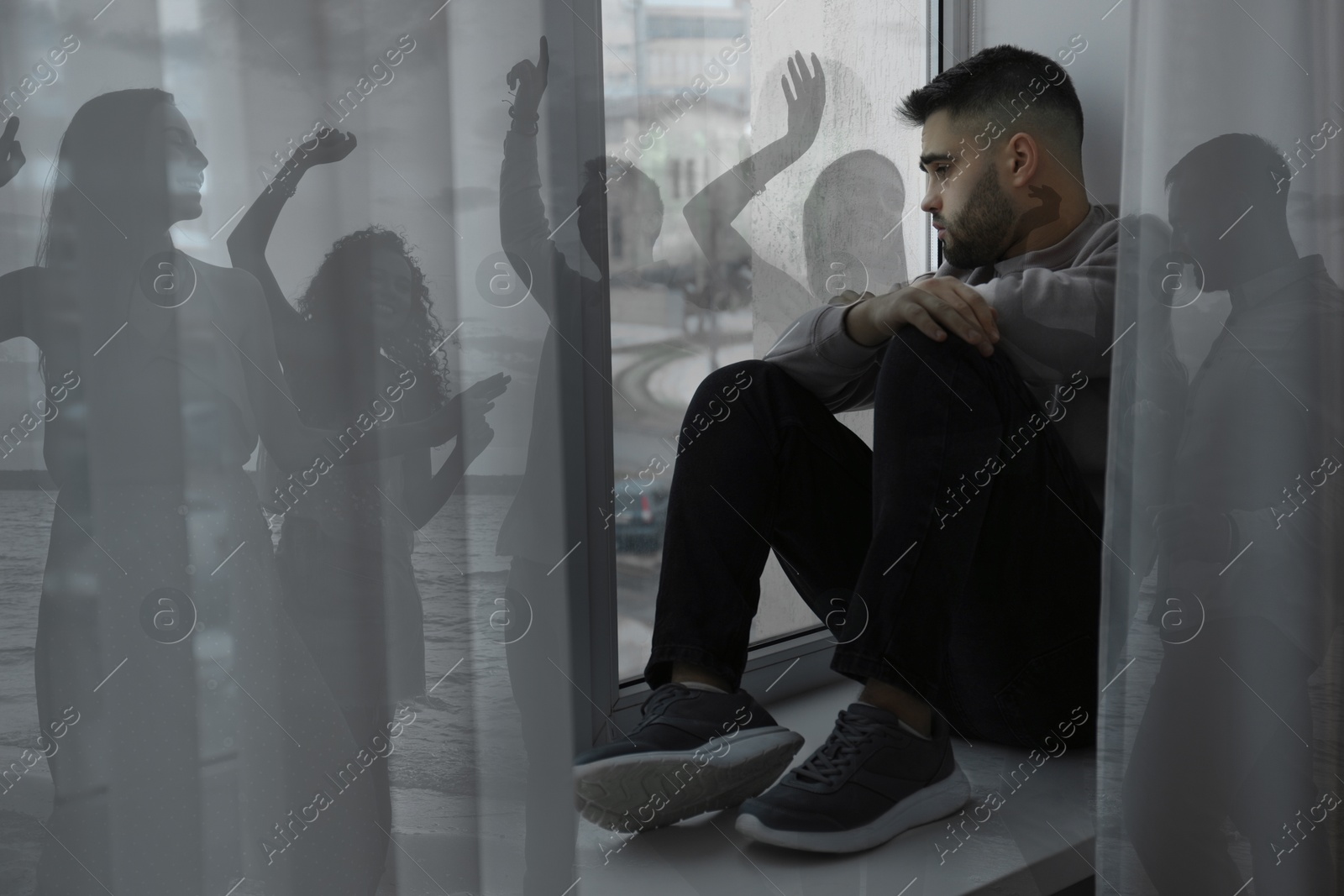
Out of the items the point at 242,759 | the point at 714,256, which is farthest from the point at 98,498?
the point at 714,256

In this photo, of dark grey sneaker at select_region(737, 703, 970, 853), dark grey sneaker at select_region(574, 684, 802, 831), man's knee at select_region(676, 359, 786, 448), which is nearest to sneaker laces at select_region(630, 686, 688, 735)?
dark grey sneaker at select_region(574, 684, 802, 831)

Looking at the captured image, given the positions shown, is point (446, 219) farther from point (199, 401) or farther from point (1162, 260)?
point (1162, 260)

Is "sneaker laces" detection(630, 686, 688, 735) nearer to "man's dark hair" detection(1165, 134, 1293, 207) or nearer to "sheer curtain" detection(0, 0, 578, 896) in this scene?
"sheer curtain" detection(0, 0, 578, 896)

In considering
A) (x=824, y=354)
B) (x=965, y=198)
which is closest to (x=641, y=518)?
(x=824, y=354)

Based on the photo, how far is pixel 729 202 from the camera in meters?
1.11

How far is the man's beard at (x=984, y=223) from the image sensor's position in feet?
3.88

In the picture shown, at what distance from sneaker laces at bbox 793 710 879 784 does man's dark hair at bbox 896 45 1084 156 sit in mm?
761

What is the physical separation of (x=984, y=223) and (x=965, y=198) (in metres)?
0.04

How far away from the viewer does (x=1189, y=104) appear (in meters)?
0.88

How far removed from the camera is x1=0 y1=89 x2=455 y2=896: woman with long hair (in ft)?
1.84

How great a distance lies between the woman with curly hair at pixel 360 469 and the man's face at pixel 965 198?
0.78 m

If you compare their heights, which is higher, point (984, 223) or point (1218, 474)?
point (984, 223)
